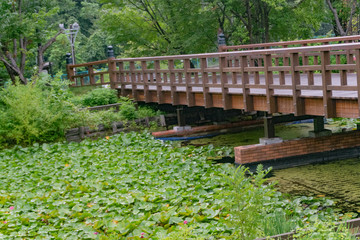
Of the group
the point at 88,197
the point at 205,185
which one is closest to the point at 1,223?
the point at 88,197

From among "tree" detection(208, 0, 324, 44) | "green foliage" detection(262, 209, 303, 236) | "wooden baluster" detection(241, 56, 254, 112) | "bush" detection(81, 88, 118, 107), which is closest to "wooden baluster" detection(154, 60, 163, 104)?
"bush" detection(81, 88, 118, 107)

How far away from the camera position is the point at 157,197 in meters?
9.93

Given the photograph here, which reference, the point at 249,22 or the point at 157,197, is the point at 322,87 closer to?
the point at 157,197

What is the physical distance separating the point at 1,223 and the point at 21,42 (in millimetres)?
15117

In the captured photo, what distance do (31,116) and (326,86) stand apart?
30.9ft

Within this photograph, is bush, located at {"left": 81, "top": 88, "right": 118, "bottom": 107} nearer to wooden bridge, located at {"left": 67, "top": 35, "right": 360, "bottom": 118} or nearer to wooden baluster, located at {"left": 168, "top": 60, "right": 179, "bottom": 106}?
wooden bridge, located at {"left": 67, "top": 35, "right": 360, "bottom": 118}

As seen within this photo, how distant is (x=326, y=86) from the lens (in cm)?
1158

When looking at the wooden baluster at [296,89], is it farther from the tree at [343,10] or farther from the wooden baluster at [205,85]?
the tree at [343,10]

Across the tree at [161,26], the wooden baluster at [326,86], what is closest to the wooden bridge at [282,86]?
the wooden baluster at [326,86]

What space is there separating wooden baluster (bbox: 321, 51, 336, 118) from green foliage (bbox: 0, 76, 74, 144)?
29.1ft

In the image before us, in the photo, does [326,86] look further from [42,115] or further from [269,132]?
[42,115]

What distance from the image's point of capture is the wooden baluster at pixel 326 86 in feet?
37.8

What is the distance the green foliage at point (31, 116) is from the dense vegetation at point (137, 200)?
1.53 metres

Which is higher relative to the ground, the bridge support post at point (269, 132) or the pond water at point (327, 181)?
the bridge support post at point (269, 132)
